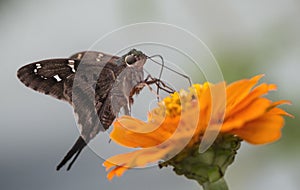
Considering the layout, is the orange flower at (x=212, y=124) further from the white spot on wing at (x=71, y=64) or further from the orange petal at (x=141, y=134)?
the white spot on wing at (x=71, y=64)

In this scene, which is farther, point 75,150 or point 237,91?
point 75,150

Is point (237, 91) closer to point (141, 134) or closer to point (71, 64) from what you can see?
point (141, 134)

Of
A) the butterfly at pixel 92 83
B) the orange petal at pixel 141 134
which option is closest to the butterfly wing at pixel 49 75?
the butterfly at pixel 92 83

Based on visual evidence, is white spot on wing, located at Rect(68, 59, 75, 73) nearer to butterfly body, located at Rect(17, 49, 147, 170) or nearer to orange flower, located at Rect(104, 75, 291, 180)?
butterfly body, located at Rect(17, 49, 147, 170)

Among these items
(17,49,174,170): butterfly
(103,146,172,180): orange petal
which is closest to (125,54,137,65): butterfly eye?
(17,49,174,170): butterfly

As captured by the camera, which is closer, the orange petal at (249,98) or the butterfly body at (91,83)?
the orange petal at (249,98)

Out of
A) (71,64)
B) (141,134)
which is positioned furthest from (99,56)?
(141,134)

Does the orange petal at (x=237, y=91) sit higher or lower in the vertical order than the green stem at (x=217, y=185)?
higher
